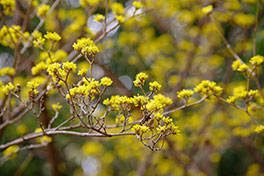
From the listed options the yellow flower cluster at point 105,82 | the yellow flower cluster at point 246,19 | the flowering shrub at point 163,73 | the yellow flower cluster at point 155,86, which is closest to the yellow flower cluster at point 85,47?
the yellow flower cluster at point 105,82

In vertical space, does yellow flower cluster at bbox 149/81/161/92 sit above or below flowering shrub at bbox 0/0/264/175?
above

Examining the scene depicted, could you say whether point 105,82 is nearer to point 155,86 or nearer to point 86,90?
point 86,90

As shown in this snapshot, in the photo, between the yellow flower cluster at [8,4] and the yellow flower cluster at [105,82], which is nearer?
the yellow flower cluster at [105,82]

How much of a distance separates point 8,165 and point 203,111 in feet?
8.49

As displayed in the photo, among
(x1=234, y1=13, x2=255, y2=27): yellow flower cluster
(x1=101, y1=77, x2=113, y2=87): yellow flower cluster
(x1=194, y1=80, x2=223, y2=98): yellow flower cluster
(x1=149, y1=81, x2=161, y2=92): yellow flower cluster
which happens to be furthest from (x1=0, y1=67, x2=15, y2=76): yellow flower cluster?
(x1=234, y1=13, x2=255, y2=27): yellow flower cluster

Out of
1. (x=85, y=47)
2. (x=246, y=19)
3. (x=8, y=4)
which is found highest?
(x=8, y=4)

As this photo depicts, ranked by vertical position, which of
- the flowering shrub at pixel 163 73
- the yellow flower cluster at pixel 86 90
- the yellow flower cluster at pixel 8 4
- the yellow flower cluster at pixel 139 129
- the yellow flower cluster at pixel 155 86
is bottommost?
the flowering shrub at pixel 163 73

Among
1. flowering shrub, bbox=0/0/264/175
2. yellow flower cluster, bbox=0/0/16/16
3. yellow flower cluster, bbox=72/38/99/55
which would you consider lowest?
flowering shrub, bbox=0/0/264/175

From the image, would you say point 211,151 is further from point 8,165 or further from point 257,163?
point 8,165

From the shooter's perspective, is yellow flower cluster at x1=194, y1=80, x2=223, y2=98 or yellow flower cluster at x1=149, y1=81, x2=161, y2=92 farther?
yellow flower cluster at x1=194, y1=80, x2=223, y2=98

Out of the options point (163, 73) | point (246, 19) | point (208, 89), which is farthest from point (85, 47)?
point (163, 73)

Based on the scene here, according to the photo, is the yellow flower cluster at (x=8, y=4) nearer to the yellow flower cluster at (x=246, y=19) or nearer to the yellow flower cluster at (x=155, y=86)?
the yellow flower cluster at (x=155, y=86)

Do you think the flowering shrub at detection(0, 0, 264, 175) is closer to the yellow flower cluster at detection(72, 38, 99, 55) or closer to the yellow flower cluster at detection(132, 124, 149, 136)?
the yellow flower cluster at detection(72, 38, 99, 55)

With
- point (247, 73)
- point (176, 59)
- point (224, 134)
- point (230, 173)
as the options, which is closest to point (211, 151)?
point (224, 134)
